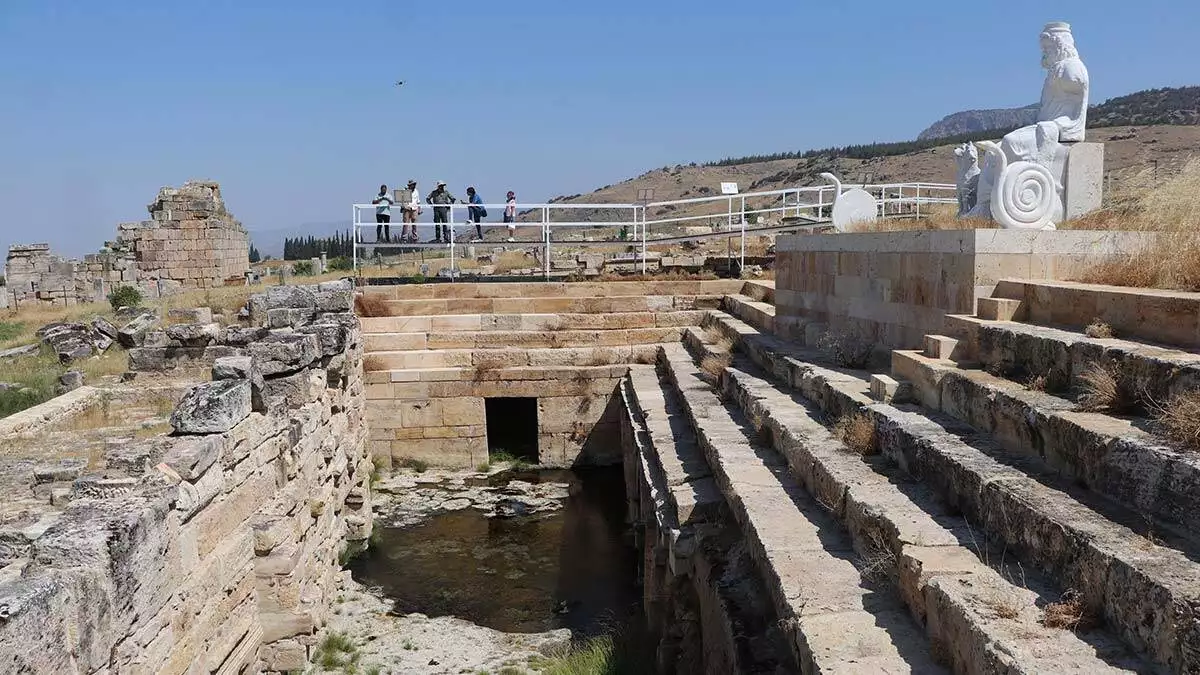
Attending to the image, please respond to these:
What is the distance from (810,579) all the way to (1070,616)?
3.79 ft

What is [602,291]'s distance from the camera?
13.7m

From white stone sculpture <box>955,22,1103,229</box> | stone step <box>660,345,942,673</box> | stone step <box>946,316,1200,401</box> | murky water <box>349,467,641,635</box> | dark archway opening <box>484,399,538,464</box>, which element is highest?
white stone sculpture <box>955,22,1103,229</box>

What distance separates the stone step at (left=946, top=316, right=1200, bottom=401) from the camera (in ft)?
11.9

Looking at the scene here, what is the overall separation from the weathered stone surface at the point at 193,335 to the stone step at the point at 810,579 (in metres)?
6.55

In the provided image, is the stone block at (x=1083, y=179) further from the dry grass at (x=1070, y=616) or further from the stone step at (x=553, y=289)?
the stone step at (x=553, y=289)

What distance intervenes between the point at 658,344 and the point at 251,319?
596 cm

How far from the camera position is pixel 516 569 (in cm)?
851

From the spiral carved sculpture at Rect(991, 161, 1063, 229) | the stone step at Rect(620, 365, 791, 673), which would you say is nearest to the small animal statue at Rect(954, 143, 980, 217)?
the spiral carved sculpture at Rect(991, 161, 1063, 229)

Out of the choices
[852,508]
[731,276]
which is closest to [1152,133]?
[731,276]

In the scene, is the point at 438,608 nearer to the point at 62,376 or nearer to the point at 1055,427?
the point at 1055,427

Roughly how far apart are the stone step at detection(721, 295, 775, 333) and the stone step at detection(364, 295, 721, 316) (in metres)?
0.51

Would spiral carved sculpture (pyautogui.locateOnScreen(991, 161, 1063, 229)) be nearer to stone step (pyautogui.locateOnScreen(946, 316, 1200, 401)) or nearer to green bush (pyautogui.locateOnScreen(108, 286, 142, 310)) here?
stone step (pyautogui.locateOnScreen(946, 316, 1200, 401))

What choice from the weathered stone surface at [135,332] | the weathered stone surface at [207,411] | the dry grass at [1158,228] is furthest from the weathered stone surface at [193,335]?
the dry grass at [1158,228]

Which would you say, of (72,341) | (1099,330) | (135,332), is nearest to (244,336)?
(135,332)
